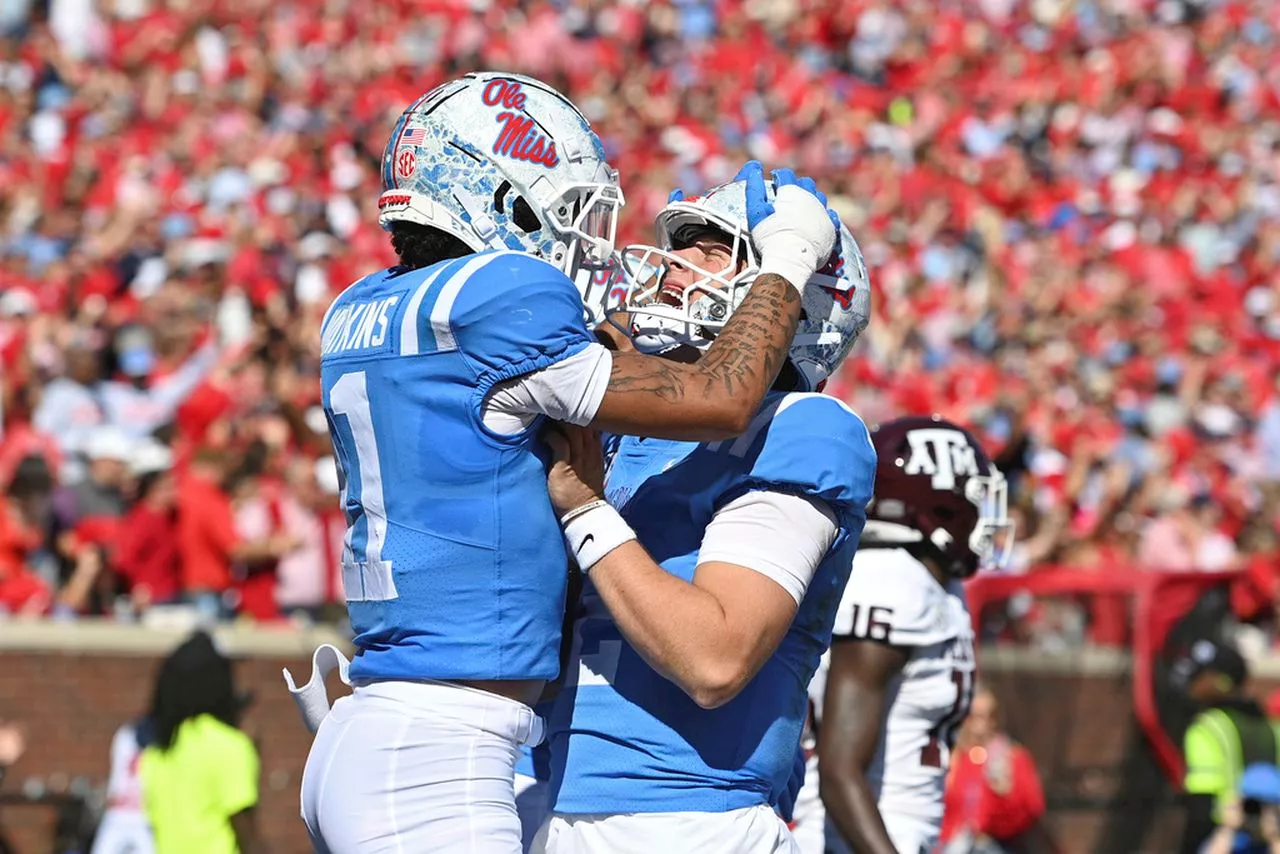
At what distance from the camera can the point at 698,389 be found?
3.12 m

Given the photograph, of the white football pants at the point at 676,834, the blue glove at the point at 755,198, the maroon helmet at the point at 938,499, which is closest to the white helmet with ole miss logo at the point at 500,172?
the blue glove at the point at 755,198

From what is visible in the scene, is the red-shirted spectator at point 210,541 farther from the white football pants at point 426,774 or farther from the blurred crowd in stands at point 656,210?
the white football pants at point 426,774

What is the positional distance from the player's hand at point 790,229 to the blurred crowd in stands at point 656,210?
5695 millimetres

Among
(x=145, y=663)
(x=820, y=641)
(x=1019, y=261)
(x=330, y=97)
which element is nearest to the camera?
(x=820, y=641)

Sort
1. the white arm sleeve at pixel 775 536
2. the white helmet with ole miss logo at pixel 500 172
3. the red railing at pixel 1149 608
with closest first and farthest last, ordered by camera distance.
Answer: the white arm sleeve at pixel 775 536 < the white helmet with ole miss logo at pixel 500 172 < the red railing at pixel 1149 608

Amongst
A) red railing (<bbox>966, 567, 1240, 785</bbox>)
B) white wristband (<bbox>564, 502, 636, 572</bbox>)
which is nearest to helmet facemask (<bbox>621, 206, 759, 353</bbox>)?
white wristband (<bbox>564, 502, 636, 572</bbox>)

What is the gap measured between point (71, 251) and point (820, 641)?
9.86 m

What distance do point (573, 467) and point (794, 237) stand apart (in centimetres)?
56

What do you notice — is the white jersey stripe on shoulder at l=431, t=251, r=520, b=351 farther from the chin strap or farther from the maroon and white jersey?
the maroon and white jersey

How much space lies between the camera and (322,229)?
13.5m

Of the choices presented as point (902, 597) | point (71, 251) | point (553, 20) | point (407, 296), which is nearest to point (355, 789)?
point (407, 296)

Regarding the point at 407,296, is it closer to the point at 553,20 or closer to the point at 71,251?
the point at 71,251

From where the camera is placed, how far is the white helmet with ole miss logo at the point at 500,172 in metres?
3.33

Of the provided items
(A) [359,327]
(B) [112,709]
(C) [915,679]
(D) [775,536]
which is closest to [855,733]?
(C) [915,679]
